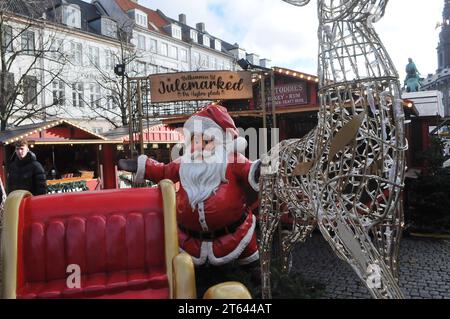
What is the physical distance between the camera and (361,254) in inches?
87.0

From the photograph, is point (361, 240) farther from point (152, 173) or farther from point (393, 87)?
point (152, 173)

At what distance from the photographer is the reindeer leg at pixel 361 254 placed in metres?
2.04

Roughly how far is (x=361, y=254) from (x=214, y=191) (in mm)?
1496

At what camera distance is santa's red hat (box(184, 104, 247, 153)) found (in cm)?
356

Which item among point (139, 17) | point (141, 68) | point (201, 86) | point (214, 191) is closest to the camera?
point (214, 191)

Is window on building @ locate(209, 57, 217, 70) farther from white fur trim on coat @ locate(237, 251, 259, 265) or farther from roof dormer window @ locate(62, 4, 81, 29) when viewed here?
white fur trim on coat @ locate(237, 251, 259, 265)

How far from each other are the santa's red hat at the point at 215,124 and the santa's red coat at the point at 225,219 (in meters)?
0.13

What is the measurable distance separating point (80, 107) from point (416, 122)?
61.5 feet

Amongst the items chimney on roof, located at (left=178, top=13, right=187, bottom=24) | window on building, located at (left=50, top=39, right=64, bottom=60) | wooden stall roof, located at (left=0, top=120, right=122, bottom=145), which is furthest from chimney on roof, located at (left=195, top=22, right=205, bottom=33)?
wooden stall roof, located at (left=0, top=120, right=122, bottom=145)

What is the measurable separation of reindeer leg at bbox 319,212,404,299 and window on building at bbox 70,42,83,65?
875 inches

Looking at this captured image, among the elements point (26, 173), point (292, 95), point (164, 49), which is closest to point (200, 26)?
point (164, 49)

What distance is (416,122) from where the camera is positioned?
8.45 metres

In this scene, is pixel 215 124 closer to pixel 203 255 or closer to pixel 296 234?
pixel 203 255

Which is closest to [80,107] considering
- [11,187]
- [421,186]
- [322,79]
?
[11,187]
